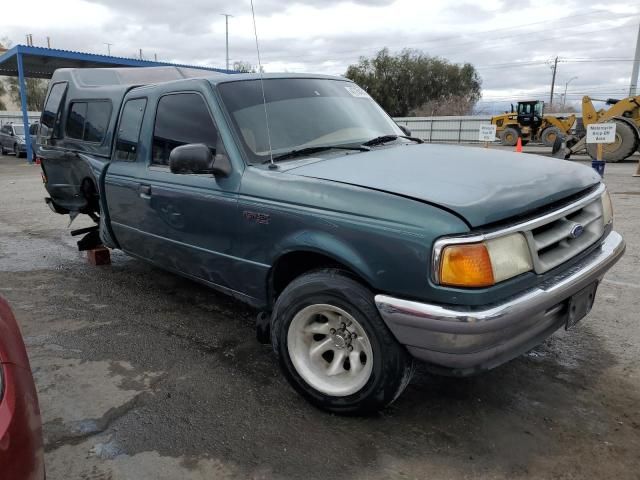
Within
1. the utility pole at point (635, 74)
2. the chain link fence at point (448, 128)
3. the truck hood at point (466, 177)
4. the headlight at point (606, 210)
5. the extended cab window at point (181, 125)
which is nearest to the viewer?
the truck hood at point (466, 177)

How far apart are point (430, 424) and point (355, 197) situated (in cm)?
130

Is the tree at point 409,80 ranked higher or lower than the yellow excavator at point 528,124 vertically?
higher

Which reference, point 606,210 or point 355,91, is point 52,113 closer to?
point 355,91

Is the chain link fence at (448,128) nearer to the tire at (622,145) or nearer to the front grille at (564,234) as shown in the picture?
the tire at (622,145)

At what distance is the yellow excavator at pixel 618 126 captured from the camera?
57.7ft

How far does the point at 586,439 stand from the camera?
261 cm

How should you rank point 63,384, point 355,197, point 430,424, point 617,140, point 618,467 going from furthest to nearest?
point 617,140, point 63,384, point 430,424, point 355,197, point 618,467

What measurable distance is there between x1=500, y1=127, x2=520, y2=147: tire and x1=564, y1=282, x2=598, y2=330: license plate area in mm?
23487

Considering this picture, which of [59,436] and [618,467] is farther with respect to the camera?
[59,436]

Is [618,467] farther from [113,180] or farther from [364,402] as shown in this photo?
[113,180]

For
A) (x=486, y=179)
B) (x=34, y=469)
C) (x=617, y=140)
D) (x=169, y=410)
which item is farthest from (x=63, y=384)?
(x=617, y=140)

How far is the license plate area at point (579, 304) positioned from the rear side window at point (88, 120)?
405 cm

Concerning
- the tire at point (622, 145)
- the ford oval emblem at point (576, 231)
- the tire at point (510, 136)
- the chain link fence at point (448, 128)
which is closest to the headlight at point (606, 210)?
the ford oval emblem at point (576, 231)

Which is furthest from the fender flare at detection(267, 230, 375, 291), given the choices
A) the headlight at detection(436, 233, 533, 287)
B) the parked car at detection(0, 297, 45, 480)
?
the parked car at detection(0, 297, 45, 480)
